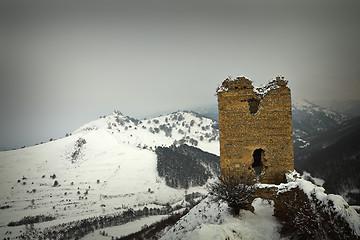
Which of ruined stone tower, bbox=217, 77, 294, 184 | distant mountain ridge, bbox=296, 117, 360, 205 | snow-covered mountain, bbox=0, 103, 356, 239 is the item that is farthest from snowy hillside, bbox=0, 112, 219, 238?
ruined stone tower, bbox=217, 77, 294, 184

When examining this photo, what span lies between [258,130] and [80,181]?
96.1 meters

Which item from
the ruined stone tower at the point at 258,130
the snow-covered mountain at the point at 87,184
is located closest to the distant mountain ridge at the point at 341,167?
the snow-covered mountain at the point at 87,184

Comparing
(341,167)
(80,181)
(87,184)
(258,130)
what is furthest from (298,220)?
(80,181)

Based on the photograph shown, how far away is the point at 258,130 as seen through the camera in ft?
41.6

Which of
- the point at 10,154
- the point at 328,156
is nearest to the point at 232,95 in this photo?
the point at 328,156

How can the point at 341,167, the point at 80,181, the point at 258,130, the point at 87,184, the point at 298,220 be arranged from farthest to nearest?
the point at 80,181
the point at 87,184
the point at 341,167
the point at 258,130
the point at 298,220

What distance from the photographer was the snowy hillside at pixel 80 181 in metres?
72.2

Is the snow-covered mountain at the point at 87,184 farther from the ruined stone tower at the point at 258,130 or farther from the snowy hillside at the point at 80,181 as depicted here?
the ruined stone tower at the point at 258,130

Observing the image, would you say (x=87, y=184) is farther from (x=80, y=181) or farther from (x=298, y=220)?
(x=298, y=220)

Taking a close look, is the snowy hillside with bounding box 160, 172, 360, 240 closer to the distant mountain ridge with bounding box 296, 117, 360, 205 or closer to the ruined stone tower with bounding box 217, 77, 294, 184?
the ruined stone tower with bounding box 217, 77, 294, 184

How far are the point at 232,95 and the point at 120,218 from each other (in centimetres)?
6725

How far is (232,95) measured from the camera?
42.6 ft

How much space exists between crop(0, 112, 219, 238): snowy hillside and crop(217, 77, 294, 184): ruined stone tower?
71.0 m

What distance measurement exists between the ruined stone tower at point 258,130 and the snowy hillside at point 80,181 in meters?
71.0
